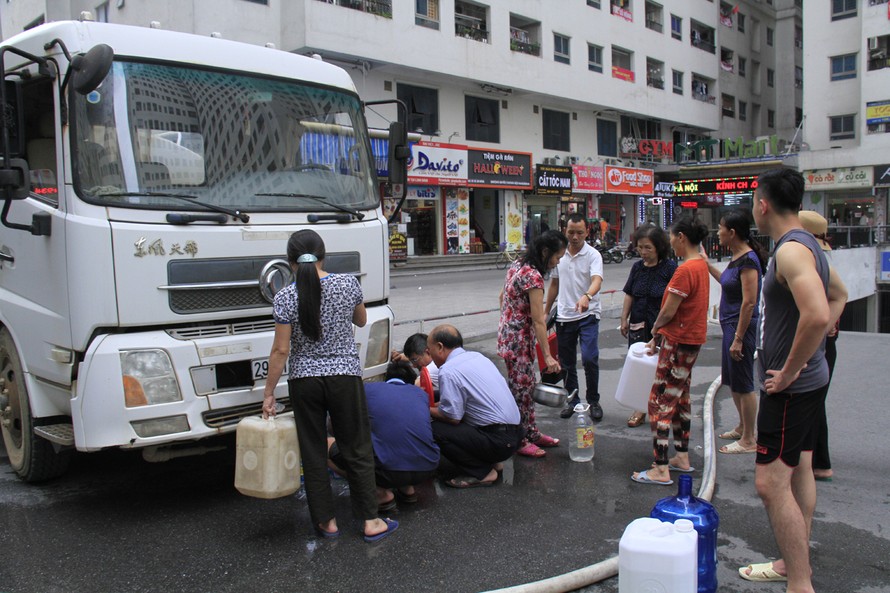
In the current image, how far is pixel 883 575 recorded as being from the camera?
3576 millimetres

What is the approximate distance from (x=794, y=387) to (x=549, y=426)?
11.3ft

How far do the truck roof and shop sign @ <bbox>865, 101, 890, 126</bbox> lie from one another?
118 ft

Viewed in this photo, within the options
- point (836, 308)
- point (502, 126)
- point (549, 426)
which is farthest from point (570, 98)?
point (836, 308)

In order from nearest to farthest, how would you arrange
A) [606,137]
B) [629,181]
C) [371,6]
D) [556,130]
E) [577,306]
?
[577,306] → [371,6] → [556,130] → [606,137] → [629,181]

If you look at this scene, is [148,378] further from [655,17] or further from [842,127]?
[842,127]

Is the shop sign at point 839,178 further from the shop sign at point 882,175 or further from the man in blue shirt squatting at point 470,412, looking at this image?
the man in blue shirt squatting at point 470,412

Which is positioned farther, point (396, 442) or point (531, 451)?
point (531, 451)

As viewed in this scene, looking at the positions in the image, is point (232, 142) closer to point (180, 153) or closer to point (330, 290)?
point (180, 153)

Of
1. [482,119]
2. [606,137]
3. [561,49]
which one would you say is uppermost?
[561,49]

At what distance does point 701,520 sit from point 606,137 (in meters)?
35.6

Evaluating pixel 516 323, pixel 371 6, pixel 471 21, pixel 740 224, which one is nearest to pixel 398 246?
pixel 371 6

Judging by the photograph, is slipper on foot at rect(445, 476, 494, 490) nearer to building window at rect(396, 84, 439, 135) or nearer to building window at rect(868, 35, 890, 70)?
building window at rect(396, 84, 439, 135)

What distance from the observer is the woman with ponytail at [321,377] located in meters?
3.93

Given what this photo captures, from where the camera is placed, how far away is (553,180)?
32.7 meters
